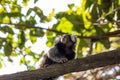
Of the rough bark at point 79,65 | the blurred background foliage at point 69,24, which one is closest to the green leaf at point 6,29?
the blurred background foliage at point 69,24

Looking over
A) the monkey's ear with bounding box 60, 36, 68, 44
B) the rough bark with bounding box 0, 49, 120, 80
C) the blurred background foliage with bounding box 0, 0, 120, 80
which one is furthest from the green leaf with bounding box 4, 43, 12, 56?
the rough bark with bounding box 0, 49, 120, 80

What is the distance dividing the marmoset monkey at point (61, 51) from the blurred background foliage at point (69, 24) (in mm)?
238

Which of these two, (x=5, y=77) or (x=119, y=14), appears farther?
(x=119, y=14)

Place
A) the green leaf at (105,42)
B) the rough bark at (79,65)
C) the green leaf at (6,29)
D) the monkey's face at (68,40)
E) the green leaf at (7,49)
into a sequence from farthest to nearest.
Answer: the green leaf at (7,49) < the green leaf at (6,29) < the green leaf at (105,42) < the monkey's face at (68,40) < the rough bark at (79,65)

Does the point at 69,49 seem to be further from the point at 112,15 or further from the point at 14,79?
the point at 14,79

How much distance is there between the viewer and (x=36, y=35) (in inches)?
214

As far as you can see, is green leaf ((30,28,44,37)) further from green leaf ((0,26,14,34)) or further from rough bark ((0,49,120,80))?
rough bark ((0,49,120,80))

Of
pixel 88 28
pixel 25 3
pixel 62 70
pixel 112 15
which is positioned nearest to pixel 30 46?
pixel 25 3

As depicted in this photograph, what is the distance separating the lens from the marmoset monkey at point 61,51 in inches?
172

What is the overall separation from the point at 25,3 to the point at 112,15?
1375 mm

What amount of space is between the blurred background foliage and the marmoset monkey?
0.24 m

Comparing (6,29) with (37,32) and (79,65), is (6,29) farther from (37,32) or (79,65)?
(79,65)

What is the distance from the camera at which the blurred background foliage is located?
472cm

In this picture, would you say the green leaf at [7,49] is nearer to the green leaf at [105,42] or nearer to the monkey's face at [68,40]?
the monkey's face at [68,40]
